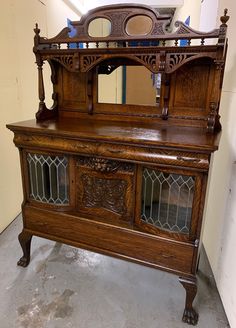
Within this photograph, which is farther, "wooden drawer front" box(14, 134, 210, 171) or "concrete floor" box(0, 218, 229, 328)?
"concrete floor" box(0, 218, 229, 328)

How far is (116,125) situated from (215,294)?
1.23 metres

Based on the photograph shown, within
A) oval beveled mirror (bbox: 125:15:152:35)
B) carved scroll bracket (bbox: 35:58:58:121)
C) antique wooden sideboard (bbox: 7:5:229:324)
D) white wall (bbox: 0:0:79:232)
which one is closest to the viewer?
antique wooden sideboard (bbox: 7:5:229:324)

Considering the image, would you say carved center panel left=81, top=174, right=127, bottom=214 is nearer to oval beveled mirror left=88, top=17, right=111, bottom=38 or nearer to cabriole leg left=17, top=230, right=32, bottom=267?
cabriole leg left=17, top=230, right=32, bottom=267

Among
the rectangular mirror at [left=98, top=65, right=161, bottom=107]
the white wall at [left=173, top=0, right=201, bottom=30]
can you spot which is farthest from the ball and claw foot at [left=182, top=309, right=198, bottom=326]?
the white wall at [left=173, top=0, right=201, bottom=30]

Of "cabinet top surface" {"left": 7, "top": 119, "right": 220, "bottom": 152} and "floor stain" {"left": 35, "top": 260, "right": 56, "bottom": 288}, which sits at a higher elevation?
"cabinet top surface" {"left": 7, "top": 119, "right": 220, "bottom": 152}

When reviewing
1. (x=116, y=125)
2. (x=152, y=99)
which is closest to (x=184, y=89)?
(x=152, y=99)

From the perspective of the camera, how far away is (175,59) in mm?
1328

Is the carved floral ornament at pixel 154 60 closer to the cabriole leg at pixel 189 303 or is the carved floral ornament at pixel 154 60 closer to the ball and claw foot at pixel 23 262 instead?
the cabriole leg at pixel 189 303

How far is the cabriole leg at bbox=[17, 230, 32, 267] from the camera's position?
1713mm

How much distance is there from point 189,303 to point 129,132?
1.00 metres

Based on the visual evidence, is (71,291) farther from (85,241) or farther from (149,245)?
(149,245)

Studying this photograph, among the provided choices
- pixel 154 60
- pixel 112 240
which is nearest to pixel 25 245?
pixel 112 240

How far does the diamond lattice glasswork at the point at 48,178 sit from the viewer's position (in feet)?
4.90

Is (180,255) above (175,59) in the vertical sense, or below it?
below
